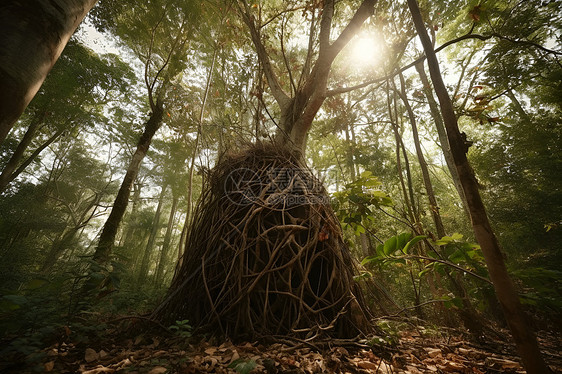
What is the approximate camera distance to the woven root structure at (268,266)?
170cm

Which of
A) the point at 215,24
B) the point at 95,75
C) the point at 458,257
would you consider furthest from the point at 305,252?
the point at 95,75

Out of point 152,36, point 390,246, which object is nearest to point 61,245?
point 152,36

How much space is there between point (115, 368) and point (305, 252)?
4.81 feet

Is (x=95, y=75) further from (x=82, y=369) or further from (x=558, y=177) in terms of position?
(x=558, y=177)

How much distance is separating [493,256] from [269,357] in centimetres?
126

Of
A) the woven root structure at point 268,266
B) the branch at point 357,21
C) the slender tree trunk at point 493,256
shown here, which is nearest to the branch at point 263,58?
the branch at point 357,21

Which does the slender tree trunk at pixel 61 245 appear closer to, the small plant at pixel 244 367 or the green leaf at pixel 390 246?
the small plant at pixel 244 367

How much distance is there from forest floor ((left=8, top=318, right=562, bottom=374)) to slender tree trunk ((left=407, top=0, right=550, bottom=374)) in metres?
0.66

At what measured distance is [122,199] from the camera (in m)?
4.82

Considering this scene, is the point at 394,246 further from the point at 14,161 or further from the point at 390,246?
the point at 14,161

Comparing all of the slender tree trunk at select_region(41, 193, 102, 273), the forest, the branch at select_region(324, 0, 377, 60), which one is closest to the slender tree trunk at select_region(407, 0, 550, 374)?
the forest

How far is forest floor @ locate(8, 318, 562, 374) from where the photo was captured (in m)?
1.10

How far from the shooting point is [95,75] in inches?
323

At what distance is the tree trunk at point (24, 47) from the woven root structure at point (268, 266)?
1.51m
